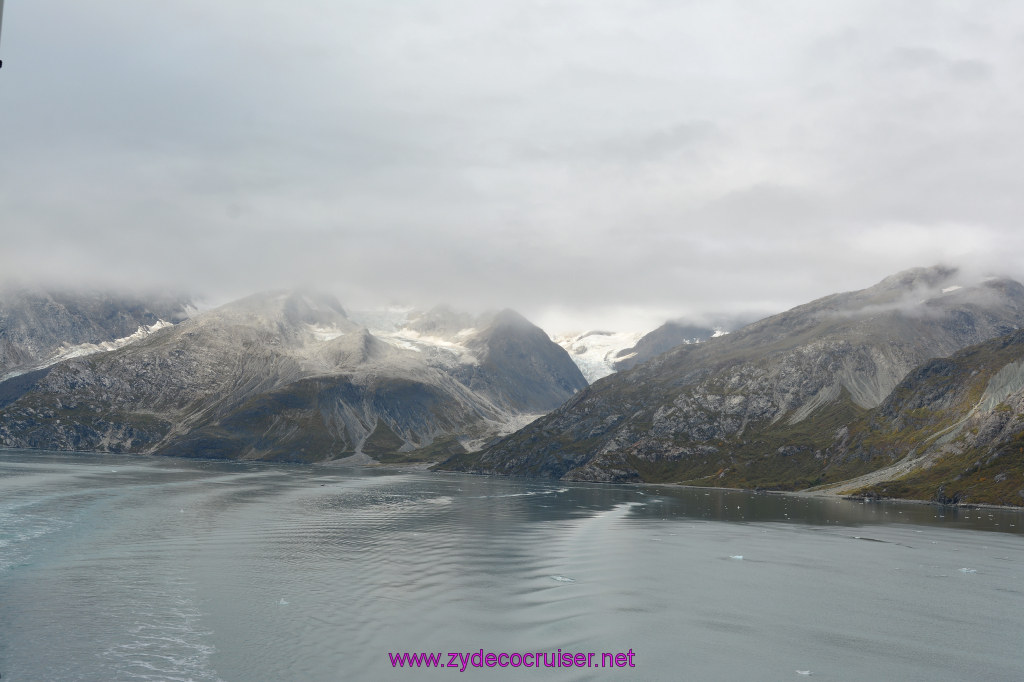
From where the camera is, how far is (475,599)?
56.2 m

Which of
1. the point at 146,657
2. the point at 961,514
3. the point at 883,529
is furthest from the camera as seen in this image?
the point at 961,514

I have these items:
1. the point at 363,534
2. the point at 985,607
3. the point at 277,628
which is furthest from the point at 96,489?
the point at 985,607

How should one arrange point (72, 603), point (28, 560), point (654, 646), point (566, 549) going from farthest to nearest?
1. point (566, 549)
2. point (28, 560)
3. point (72, 603)
4. point (654, 646)

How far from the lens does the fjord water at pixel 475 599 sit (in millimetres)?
41406

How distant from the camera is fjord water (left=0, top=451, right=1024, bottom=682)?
136 feet

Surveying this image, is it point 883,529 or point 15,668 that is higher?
point 15,668

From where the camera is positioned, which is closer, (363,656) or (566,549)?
(363,656)

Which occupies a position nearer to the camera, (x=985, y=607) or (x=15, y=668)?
(x=15, y=668)

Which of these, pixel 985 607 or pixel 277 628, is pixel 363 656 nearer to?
pixel 277 628

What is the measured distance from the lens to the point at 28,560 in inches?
2692

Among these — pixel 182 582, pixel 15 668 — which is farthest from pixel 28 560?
pixel 15 668

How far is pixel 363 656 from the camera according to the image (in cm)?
4081

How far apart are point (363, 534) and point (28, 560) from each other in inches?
1615

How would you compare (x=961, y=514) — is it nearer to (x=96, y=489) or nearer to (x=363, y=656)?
(x=363, y=656)
